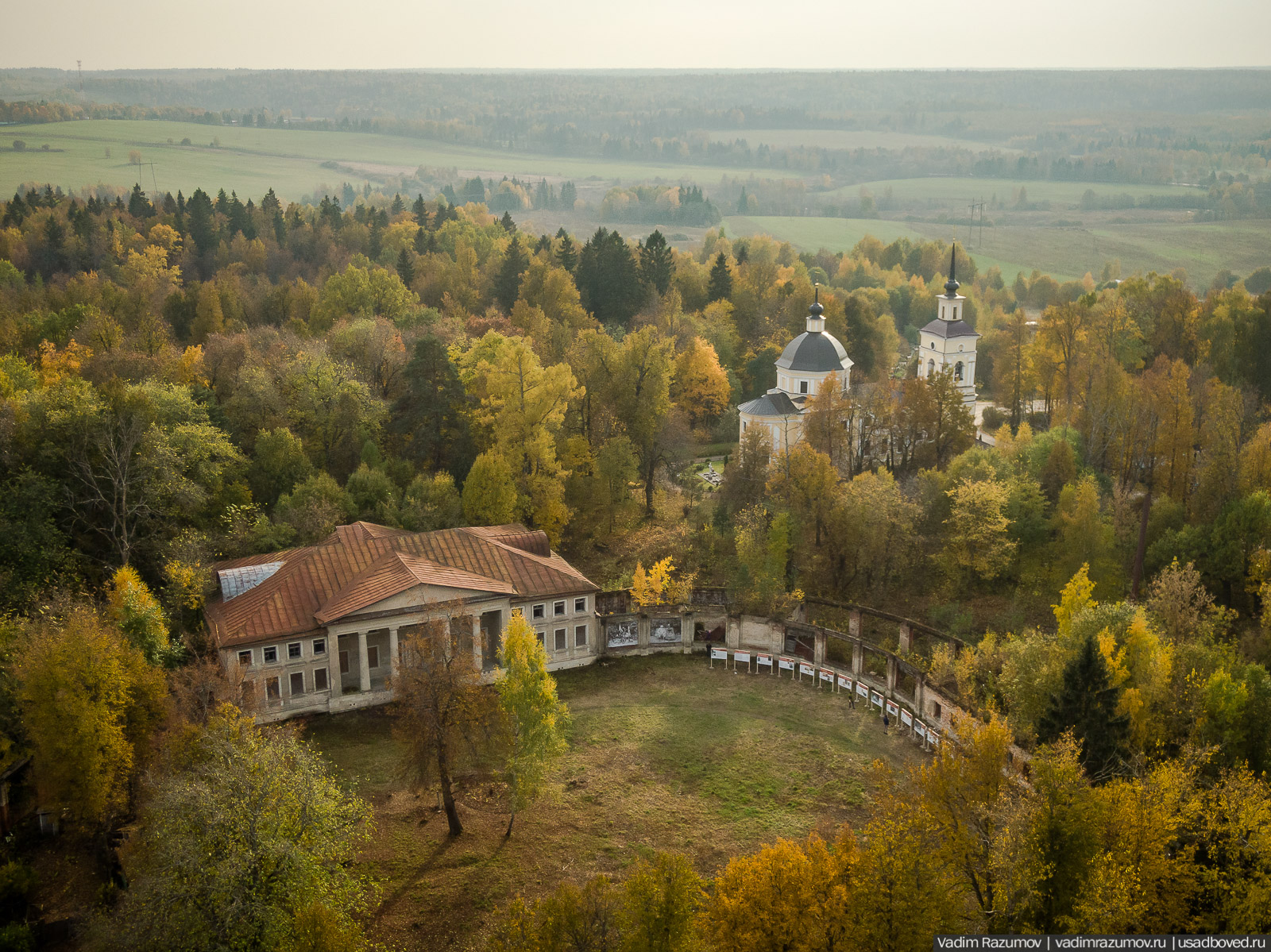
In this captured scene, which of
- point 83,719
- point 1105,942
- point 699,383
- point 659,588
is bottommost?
point 1105,942

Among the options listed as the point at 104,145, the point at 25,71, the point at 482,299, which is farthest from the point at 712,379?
the point at 25,71

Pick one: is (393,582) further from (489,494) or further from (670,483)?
(670,483)

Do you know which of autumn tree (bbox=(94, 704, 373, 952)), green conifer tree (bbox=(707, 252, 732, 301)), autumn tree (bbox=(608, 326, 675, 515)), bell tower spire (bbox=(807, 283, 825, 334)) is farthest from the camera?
green conifer tree (bbox=(707, 252, 732, 301))

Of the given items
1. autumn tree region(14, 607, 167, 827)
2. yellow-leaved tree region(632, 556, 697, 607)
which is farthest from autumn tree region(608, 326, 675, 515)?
autumn tree region(14, 607, 167, 827)

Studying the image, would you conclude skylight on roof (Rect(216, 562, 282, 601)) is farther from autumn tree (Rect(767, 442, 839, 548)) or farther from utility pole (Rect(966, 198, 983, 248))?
utility pole (Rect(966, 198, 983, 248))

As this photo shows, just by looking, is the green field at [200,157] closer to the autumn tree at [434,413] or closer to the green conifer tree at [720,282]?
the green conifer tree at [720,282]

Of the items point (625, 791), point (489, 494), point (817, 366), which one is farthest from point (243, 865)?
point (817, 366)

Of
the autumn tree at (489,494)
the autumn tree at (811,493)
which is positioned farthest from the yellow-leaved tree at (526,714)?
the autumn tree at (811,493)
